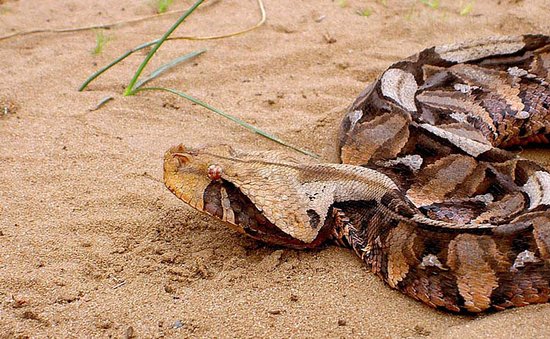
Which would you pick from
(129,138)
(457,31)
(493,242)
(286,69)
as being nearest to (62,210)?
(129,138)

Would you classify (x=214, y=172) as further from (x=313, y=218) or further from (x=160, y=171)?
(x=160, y=171)

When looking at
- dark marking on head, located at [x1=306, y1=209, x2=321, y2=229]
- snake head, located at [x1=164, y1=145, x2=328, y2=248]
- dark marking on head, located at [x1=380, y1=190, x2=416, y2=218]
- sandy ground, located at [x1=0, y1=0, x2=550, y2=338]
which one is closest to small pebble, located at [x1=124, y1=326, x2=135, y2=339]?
sandy ground, located at [x1=0, y1=0, x2=550, y2=338]

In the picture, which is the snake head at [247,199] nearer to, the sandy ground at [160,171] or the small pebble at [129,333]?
the sandy ground at [160,171]

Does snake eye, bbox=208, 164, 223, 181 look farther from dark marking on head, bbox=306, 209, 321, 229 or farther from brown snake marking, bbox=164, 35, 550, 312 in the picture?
dark marking on head, bbox=306, 209, 321, 229

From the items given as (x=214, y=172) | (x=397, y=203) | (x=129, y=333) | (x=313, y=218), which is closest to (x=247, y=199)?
(x=214, y=172)

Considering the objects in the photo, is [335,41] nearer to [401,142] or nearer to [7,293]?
[401,142]

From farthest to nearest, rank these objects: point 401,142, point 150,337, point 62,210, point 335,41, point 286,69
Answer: point 335,41
point 286,69
point 401,142
point 62,210
point 150,337
